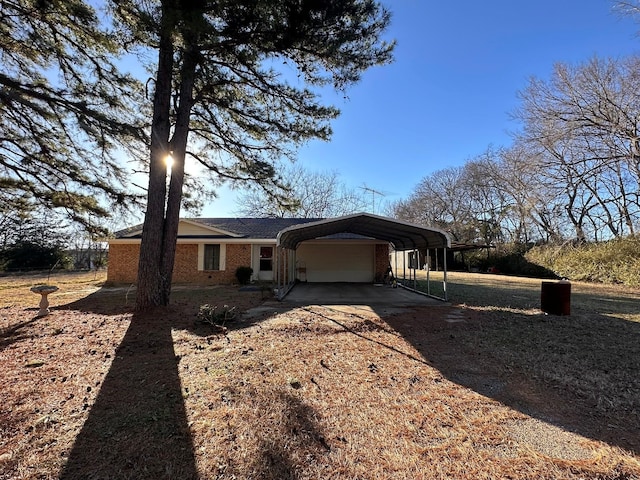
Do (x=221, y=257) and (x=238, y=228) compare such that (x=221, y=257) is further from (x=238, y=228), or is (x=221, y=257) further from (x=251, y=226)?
(x=251, y=226)

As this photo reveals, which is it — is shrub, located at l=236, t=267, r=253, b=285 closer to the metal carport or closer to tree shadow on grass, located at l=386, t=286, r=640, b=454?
the metal carport

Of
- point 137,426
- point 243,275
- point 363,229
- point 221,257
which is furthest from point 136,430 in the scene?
point 221,257

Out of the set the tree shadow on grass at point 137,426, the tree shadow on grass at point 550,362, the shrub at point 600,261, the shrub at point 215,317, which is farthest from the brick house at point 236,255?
the shrub at point 600,261

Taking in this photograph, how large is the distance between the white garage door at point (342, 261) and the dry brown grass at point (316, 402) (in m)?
10.0

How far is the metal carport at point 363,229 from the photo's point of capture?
9.08 m

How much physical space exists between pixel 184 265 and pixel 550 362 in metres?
14.5

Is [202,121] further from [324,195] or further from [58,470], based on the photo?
[324,195]

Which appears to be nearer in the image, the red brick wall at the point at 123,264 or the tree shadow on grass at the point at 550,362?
the tree shadow on grass at the point at 550,362

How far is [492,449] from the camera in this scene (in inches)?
96.7

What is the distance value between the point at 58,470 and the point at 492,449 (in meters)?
3.11

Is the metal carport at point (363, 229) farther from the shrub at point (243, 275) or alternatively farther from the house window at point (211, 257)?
the house window at point (211, 257)

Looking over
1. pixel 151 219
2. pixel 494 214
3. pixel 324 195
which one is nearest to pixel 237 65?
pixel 151 219

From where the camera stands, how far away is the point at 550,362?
4473 mm

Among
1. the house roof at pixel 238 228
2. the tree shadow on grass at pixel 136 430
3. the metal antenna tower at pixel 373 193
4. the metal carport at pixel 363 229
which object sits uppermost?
the metal antenna tower at pixel 373 193
